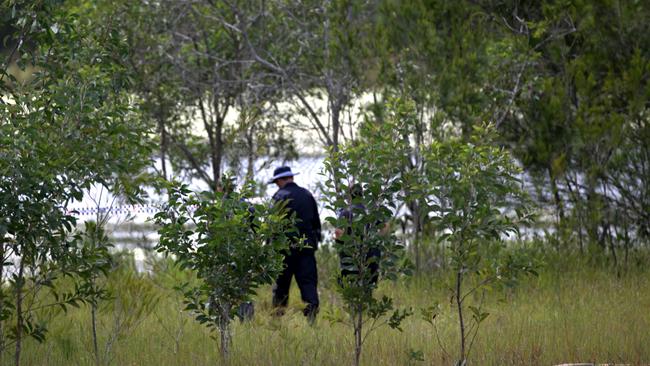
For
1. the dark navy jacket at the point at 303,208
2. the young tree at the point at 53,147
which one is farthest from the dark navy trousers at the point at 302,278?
the young tree at the point at 53,147

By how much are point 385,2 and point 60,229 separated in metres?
8.19

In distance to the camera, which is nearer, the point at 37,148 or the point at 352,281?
the point at 37,148

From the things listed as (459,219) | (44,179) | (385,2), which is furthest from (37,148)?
(385,2)

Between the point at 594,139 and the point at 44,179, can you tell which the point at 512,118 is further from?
the point at 44,179

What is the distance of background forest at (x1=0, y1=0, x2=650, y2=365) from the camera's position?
7559 millimetres

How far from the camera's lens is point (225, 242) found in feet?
24.7

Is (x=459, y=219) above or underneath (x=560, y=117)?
underneath

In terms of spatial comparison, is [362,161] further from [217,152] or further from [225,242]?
[217,152]

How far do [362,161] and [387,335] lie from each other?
2.49m

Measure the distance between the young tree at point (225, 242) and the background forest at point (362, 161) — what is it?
41mm

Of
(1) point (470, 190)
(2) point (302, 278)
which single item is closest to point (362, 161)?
(1) point (470, 190)

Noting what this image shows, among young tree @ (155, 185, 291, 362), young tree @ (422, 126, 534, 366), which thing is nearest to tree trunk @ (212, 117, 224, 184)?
young tree @ (155, 185, 291, 362)

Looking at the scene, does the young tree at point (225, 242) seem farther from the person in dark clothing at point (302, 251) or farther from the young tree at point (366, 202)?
the person in dark clothing at point (302, 251)

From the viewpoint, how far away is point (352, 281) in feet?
25.8
